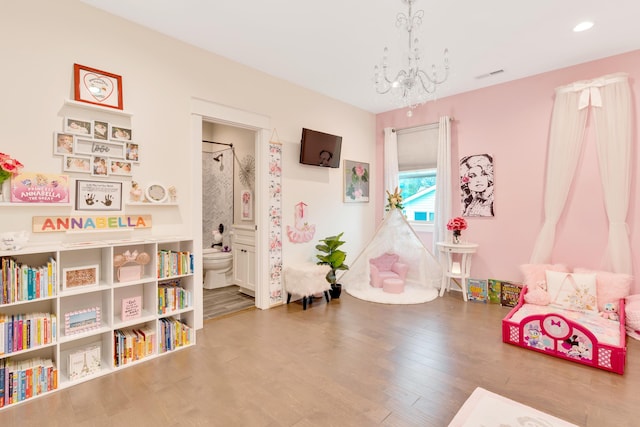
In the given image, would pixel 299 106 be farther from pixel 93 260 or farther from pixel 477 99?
pixel 93 260

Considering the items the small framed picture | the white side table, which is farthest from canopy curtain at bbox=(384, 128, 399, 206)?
the small framed picture

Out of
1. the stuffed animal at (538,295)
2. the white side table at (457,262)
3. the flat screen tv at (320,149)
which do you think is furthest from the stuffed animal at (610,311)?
the flat screen tv at (320,149)

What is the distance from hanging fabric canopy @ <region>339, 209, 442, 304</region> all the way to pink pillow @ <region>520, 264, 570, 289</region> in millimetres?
1092

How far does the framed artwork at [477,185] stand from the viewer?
13.6 feet

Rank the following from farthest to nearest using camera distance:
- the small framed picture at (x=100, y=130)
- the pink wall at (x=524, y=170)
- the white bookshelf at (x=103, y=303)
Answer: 1. the pink wall at (x=524, y=170)
2. the small framed picture at (x=100, y=130)
3. the white bookshelf at (x=103, y=303)

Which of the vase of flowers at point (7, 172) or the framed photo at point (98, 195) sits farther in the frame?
the framed photo at point (98, 195)

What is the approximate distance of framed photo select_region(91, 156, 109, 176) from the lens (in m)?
2.47

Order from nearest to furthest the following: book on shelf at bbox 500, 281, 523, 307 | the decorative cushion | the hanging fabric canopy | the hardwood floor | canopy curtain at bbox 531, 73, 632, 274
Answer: the hardwood floor → the decorative cushion → canopy curtain at bbox 531, 73, 632, 274 → book on shelf at bbox 500, 281, 523, 307 → the hanging fabric canopy

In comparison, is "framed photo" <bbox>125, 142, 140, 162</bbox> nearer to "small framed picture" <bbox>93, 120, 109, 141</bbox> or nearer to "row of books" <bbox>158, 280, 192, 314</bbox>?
"small framed picture" <bbox>93, 120, 109, 141</bbox>

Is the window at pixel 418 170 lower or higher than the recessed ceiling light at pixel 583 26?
lower

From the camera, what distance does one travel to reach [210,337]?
2.94m

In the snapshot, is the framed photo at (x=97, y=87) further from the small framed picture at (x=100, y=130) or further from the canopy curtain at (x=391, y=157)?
the canopy curtain at (x=391, y=157)

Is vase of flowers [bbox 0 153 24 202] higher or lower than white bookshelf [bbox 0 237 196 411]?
higher

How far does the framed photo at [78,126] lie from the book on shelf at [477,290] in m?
4.47
